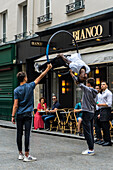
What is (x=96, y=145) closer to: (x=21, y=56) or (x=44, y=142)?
(x=44, y=142)

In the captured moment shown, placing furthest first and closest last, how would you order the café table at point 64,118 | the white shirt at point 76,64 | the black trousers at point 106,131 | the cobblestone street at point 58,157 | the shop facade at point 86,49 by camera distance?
the café table at point 64,118
the shop facade at point 86,49
the black trousers at point 106,131
the white shirt at point 76,64
the cobblestone street at point 58,157

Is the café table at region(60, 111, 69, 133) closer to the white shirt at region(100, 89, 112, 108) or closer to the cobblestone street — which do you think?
the cobblestone street

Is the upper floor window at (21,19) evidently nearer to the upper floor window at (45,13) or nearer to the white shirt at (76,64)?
the upper floor window at (45,13)

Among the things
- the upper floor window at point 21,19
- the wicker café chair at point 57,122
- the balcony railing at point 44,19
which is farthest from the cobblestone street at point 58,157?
the upper floor window at point 21,19

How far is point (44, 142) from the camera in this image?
10586 mm

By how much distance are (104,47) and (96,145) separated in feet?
12.8

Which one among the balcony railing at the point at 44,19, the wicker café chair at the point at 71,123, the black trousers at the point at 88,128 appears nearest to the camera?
the black trousers at the point at 88,128

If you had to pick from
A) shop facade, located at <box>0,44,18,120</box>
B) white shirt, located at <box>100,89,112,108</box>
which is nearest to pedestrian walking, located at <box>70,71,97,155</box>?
white shirt, located at <box>100,89,112,108</box>

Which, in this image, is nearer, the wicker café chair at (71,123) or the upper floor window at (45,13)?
the wicker café chair at (71,123)

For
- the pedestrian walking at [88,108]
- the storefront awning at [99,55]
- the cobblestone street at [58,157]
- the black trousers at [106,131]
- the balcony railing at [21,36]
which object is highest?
the balcony railing at [21,36]

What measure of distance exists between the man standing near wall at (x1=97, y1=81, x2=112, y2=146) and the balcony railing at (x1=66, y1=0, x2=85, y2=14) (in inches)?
239

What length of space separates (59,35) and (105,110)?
715 cm

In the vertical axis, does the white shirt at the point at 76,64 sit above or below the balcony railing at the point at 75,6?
below

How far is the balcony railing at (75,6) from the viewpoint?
601 inches
